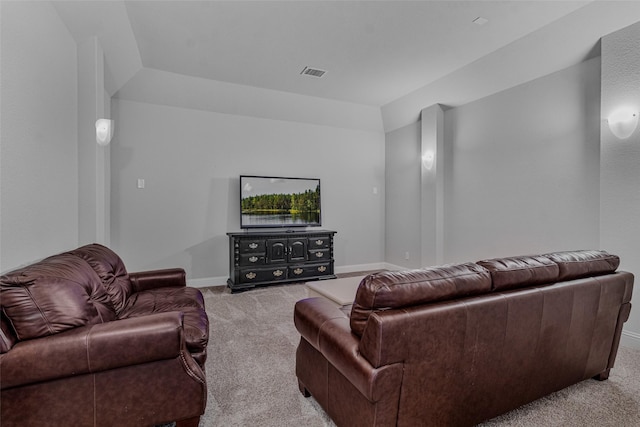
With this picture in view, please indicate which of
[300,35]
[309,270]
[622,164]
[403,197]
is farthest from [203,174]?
[622,164]

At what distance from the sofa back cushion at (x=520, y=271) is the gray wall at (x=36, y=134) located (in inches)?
108

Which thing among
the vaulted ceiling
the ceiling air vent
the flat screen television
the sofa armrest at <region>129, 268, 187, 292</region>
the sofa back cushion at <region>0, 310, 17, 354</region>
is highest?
the ceiling air vent

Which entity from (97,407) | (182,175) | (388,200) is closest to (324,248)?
(388,200)

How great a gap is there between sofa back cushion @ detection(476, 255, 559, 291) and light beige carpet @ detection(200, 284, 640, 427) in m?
0.77

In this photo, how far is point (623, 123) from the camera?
278 centimetres

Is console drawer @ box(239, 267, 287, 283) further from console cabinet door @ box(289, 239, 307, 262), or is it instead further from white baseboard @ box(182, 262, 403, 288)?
white baseboard @ box(182, 262, 403, 288)

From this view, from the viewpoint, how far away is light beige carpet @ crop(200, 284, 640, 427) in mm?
1803

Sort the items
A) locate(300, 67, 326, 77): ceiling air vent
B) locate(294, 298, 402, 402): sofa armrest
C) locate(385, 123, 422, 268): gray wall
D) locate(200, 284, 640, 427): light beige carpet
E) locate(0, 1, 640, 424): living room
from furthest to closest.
→ locate(385, 123, 422, 268): gray wall, locate(300, 67, 326, 77): ceiling air vent, locate(0, 1, 640, 424): living room, locate(200, 284, 640, 427): light beige carpet, locate(294, 298, 402, 402): sofa armrest

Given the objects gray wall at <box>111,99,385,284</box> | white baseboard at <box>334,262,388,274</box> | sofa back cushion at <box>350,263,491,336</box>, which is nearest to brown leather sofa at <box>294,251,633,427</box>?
sofa back cushion at <box>350,263,491,336</box>

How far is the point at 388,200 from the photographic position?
6246 mm

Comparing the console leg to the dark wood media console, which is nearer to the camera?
the console leg

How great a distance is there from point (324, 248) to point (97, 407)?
387 cm

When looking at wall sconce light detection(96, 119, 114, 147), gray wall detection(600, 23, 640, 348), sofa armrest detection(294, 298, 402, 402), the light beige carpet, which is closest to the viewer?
sofa armrest detection(294, 298, 402, 402)

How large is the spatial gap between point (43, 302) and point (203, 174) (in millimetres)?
3616
